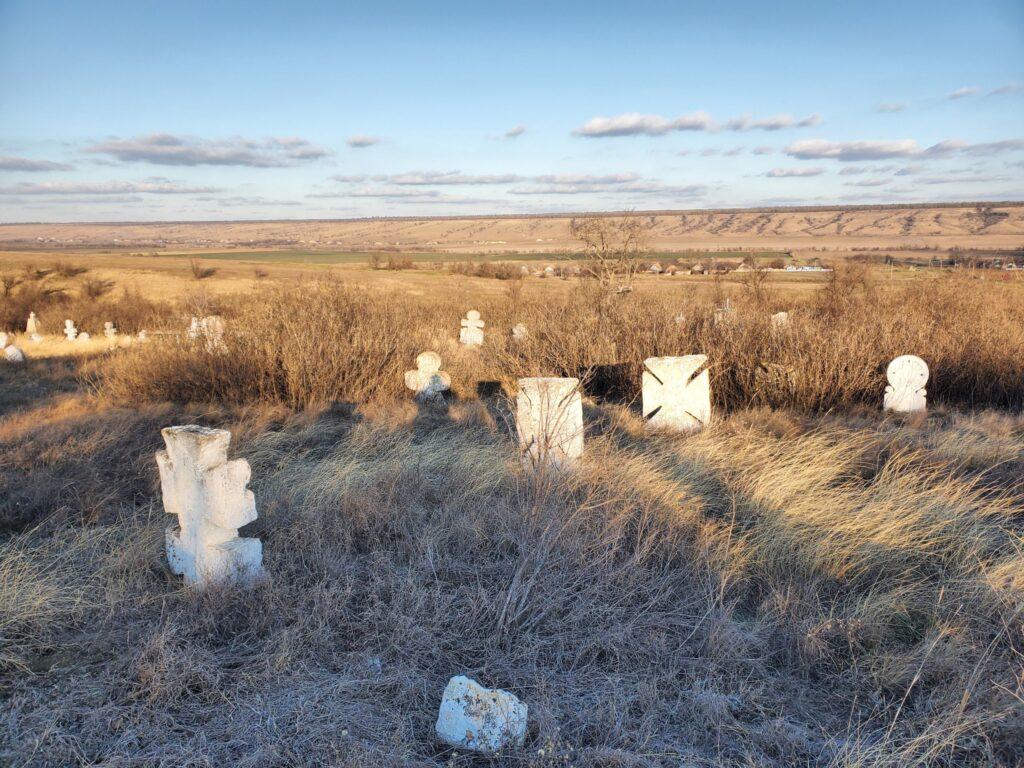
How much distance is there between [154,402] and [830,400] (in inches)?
308

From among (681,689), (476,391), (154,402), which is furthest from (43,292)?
(681,689)

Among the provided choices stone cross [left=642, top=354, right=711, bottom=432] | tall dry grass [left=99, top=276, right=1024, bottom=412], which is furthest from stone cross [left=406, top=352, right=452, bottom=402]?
stone cross [left=642, top=354, right=711, bottom=432]

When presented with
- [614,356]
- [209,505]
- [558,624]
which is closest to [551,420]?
[558,624]

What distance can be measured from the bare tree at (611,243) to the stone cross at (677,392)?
23.7 ft

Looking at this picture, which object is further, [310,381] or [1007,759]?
[310,381]

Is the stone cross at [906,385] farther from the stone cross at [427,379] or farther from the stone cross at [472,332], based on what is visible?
the stone cross at [472,332]

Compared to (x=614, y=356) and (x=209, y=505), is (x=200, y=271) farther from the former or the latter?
(x=209, y=505)

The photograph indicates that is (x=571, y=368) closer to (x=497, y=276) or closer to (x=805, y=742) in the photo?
(x=805, y=742)

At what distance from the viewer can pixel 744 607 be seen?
3.19m

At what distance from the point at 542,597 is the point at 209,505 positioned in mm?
1668

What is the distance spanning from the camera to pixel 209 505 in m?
3.19

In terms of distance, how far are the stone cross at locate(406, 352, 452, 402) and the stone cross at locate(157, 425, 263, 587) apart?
206 inches

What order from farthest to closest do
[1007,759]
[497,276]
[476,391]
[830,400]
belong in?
[497,276] → [476,391] → [830,400] → [1007,759]

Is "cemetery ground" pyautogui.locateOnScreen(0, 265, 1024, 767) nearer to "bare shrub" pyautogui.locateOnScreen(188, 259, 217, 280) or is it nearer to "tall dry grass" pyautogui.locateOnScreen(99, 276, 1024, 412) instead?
"tall dry grass" pyautogui.locateOnScreen(99, 276, 1024, 412)
